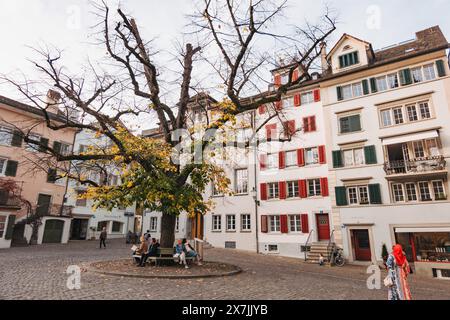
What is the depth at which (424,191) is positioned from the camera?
19.8 meters

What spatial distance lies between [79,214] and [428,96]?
36.0 metres

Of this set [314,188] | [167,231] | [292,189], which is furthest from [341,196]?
[167,231]

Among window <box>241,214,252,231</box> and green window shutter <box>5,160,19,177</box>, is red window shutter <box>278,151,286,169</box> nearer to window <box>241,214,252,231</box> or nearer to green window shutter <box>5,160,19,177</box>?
window <box>241,214,252,231</box>

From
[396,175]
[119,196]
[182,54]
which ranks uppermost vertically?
[182,54]

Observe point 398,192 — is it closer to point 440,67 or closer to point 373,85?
point 373,85

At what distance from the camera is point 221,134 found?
1357cm

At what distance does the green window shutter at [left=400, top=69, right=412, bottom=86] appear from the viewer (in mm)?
21609

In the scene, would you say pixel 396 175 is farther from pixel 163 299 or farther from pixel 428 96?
pixel 163 299

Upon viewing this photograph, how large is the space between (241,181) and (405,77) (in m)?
16.0

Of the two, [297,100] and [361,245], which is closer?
[361,245]

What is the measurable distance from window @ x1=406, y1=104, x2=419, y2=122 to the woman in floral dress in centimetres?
1769

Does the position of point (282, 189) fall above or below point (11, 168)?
below

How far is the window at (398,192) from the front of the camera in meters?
20.4
